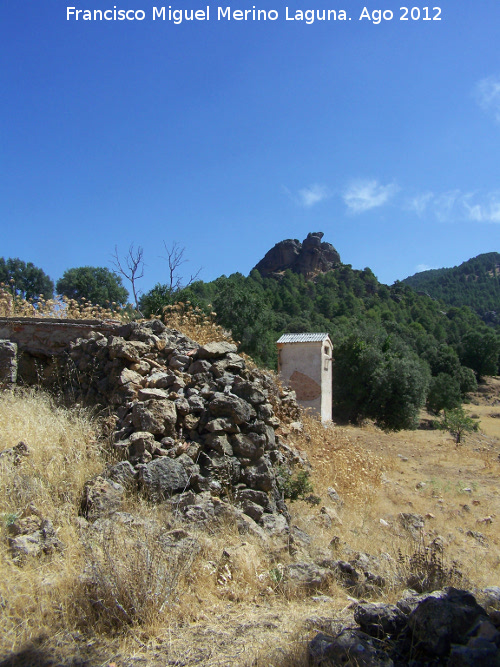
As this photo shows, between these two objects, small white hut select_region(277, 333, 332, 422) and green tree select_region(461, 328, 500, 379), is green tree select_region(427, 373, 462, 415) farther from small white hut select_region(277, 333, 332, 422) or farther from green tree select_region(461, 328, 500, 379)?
small white hut select_region(277, 333, 332, 422)

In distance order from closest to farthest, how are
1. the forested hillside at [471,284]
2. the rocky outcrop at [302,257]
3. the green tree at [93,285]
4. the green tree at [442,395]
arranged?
the green tree at [93,285] < the green tree at [442,395] < the rocky outcrop at [302,257] < the forested hillside at [471,284]

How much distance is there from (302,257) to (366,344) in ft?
191

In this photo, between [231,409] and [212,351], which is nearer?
[231,409]

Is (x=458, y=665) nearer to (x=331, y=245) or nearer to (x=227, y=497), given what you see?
(x=227, y=497)

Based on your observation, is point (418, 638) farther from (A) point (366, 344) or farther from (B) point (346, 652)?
(A) point (366, 344)

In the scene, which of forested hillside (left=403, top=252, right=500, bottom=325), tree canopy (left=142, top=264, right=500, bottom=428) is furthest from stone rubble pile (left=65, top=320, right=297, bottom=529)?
forested hillside (left=403, top=252, right=500, bottom=325)

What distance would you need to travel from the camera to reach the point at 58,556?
12.2ft

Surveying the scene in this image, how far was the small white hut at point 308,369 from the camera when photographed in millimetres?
15891

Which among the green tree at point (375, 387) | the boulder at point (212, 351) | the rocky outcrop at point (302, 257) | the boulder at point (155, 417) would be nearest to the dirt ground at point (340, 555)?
the boulder at point (155, 417)

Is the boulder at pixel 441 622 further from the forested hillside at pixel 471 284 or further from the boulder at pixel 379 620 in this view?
the forested hillside at pixel 471 284

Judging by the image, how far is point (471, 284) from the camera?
102 metres

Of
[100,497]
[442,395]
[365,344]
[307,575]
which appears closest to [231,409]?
[100,497]

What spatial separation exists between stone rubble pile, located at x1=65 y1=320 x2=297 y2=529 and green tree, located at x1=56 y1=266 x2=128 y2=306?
2450cm

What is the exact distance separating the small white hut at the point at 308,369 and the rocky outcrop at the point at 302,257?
65563 mm
